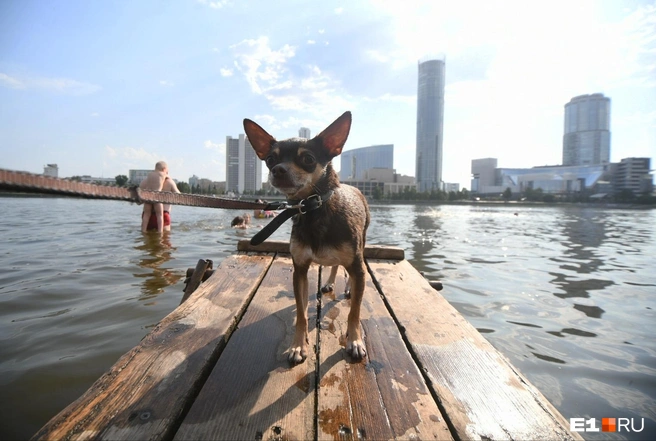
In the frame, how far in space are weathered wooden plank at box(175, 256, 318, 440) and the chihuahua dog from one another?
29cm

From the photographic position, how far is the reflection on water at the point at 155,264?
19.6 ft

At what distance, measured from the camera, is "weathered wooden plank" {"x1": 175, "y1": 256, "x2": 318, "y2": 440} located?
1.77 meters

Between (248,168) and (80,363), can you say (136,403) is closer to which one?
(80,363)

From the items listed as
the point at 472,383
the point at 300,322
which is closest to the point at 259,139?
the point at 300,322

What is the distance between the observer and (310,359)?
2557mm

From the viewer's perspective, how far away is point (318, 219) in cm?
290

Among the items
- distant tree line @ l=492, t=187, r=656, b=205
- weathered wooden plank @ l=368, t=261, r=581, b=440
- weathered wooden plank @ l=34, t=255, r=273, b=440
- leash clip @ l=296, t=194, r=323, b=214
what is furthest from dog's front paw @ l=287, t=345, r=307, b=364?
distant tree line @ l=492, t=187, r=656, b=205

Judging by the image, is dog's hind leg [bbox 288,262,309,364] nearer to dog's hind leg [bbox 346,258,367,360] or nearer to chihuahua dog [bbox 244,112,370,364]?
chihuahua dog [bbox 244,112,370,364]

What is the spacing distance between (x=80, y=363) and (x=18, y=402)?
66cm

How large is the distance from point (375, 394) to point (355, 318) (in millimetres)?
774

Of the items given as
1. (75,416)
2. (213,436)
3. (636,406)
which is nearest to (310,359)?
(213,436)

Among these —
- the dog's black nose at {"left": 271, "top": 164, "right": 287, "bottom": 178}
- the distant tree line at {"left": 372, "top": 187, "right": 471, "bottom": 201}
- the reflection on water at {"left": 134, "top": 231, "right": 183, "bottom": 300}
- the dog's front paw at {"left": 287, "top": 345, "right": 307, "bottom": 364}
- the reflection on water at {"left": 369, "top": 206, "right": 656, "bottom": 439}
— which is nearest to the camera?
the dog's front paw at {"left": 287, "top": 345, "right": 307, "bottom": 364}

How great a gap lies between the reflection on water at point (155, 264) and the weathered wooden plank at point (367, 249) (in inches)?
72.4

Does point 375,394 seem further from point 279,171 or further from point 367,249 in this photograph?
point 367,249
